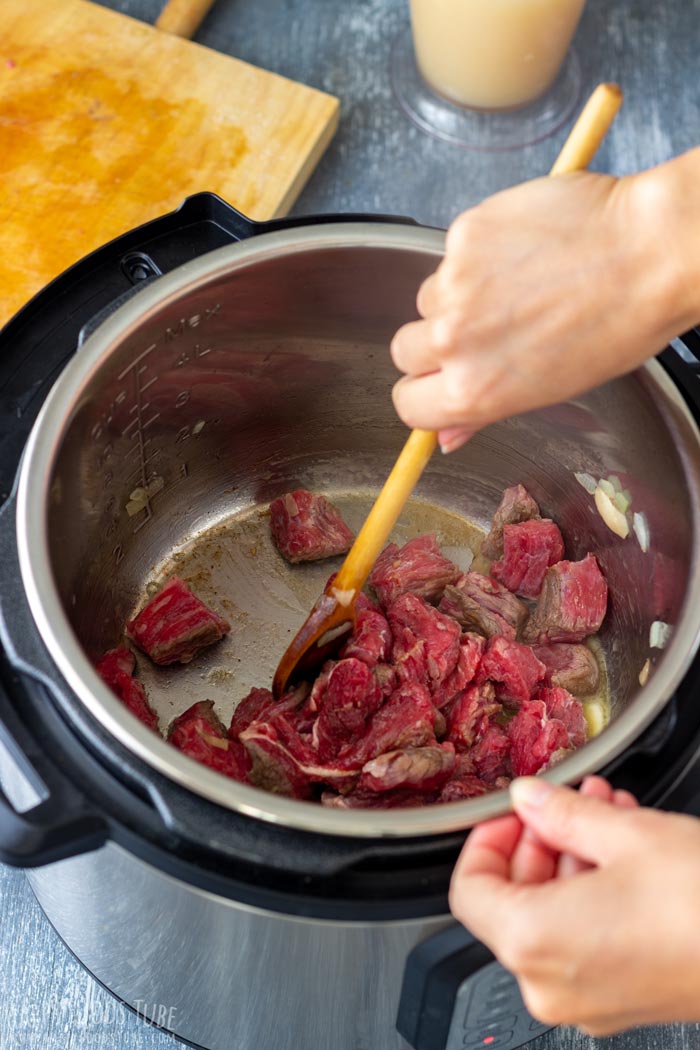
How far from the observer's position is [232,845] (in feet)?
4.41

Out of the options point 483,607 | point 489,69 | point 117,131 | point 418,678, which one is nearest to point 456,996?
point 418,678

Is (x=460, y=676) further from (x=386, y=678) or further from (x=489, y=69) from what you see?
(x=489, y=69)

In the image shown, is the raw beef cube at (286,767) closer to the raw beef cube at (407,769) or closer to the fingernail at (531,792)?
the raw beef cube at (407,769)

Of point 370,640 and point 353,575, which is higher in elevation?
point 353,575

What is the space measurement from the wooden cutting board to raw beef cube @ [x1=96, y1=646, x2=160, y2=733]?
923 millimetres

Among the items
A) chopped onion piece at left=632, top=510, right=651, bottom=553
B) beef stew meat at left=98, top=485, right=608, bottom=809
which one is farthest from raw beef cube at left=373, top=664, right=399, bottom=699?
chopped onion piece at left=632, top=510, right=651, bottom=553

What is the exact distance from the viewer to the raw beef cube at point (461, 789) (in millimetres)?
1784

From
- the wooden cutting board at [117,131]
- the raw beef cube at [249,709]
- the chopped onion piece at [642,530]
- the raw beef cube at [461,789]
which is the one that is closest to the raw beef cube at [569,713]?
the raw beef cube at [461,789]

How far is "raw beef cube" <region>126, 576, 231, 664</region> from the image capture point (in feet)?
6.89

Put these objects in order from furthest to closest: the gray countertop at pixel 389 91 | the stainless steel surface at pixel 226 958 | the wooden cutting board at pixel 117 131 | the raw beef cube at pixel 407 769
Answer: the gray countertop at pixel 389 91
the wooden cutting board at pixel 117 131
the raw beef cube at pixel 407 769
the stainless steel surface at pixel 226 958

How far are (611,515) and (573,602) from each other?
0.19 meters

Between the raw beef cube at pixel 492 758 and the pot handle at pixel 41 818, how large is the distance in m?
0.78

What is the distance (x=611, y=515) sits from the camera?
2.09 meters

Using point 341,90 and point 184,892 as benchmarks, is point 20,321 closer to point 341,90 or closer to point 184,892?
point 184,892
